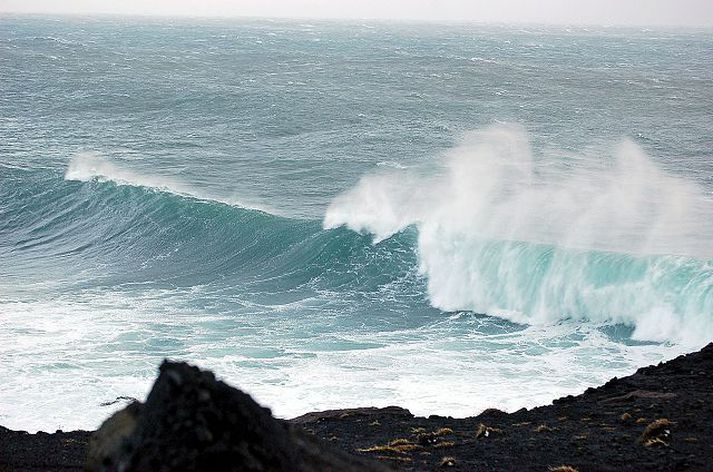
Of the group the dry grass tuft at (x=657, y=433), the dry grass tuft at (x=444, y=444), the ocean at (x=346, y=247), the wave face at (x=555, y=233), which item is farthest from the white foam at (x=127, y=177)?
the dry grass tuft at (x=657, y=433)

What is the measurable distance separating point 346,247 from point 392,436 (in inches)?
973

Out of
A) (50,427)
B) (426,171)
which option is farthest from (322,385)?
(426,171)

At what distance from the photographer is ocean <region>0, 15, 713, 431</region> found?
26.2m

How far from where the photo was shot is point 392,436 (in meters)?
17.4

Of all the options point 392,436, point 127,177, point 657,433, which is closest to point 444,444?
point 392,436

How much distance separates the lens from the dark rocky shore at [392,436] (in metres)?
5.98

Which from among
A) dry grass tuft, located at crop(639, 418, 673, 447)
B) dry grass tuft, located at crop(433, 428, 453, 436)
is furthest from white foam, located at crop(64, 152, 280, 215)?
dry grass tuft, located at crop(639, 418, 673, 447)

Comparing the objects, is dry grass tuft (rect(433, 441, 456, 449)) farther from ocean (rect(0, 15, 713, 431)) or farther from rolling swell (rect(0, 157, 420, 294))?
rolling swell (rect(0, 157, 420, 294))

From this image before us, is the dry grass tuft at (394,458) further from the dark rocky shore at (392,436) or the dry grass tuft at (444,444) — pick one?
the dry grass tuft at (444,444)

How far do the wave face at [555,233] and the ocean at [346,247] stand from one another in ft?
0.53

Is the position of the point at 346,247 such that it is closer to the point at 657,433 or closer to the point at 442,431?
the point at 442,431

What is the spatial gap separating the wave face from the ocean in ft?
0.53

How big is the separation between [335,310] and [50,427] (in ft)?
47.5

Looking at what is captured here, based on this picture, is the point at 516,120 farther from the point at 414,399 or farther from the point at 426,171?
the point at 414,399
